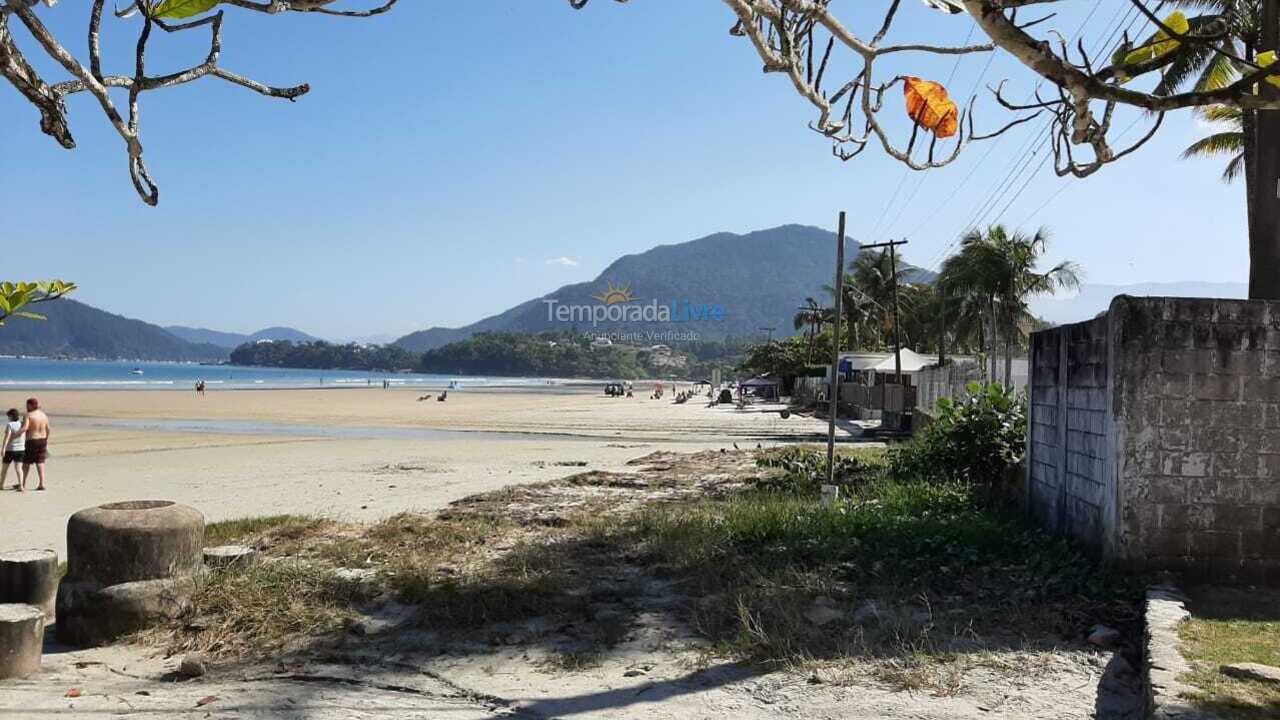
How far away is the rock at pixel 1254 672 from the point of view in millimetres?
4816

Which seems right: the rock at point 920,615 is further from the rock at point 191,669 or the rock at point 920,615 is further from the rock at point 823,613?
the rock at point 191,669

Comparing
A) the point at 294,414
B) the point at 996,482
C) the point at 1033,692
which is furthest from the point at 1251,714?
the point at 294,414

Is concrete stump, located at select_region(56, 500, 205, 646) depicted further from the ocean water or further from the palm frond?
the ocean water

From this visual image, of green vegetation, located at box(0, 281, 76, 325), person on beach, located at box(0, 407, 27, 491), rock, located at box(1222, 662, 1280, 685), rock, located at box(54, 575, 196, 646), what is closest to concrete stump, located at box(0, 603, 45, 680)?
rock, located at box(54, 575, 196, 646)

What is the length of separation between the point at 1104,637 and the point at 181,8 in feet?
20.1

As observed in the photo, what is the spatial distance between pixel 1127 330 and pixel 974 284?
145ft

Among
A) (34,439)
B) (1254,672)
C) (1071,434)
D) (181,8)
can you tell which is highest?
(181,8)

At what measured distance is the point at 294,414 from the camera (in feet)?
153

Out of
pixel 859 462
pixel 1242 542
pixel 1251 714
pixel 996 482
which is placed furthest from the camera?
pixel 859 462

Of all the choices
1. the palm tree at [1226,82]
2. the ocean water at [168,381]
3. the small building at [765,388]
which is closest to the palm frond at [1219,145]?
the palm tree at [1226,82]

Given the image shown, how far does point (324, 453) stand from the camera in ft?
76.4

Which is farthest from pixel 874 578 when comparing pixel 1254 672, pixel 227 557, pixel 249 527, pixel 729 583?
pixel 249 527

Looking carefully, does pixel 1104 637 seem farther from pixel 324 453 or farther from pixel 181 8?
pixel 324 453

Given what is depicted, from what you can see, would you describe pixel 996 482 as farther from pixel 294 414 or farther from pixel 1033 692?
pixel 294 414
